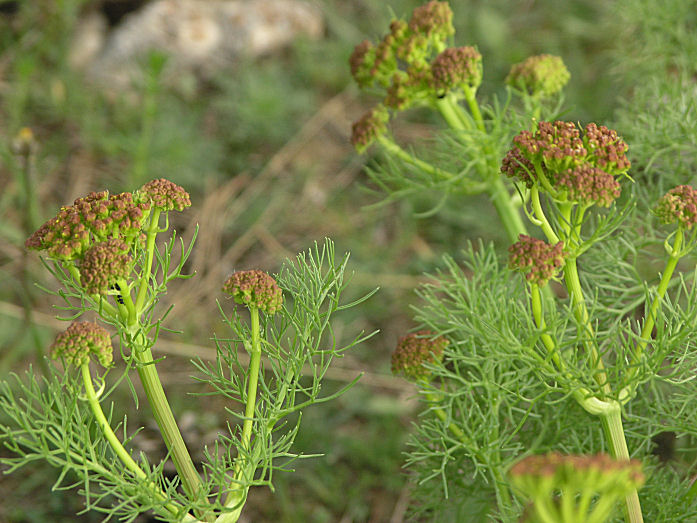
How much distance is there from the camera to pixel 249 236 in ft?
11.7

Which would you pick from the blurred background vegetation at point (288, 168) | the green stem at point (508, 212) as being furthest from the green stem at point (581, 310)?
the blurred background vegetation at point (288, 168)

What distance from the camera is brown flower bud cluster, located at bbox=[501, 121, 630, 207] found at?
1308 mm

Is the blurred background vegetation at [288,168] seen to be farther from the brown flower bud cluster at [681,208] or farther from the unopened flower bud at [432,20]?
the brown flower bud cluster at [681,208]

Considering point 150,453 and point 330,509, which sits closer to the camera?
point 150,453

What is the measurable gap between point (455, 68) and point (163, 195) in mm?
778

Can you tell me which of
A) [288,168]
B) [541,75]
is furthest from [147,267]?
[288,168]

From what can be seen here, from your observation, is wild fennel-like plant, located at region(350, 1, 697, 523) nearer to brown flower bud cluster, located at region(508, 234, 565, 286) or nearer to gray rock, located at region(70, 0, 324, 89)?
brown flower bud cluster, located at region(508, 234, 565, 286)

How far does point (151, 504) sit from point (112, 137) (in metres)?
2.80

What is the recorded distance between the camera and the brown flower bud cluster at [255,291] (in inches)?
57.9

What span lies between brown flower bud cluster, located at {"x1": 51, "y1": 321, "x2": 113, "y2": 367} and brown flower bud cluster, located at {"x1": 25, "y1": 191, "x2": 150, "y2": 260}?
0.14m

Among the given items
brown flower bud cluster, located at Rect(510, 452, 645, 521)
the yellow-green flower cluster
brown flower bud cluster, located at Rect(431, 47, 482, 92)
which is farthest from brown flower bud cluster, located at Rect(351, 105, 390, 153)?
brown flower bud cluster, located at Rect(510, 452, 645, 521)

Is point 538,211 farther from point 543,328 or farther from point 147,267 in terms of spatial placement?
point 147,267

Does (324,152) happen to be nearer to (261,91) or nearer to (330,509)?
(261,91)

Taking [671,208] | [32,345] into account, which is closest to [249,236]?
[32,345]
